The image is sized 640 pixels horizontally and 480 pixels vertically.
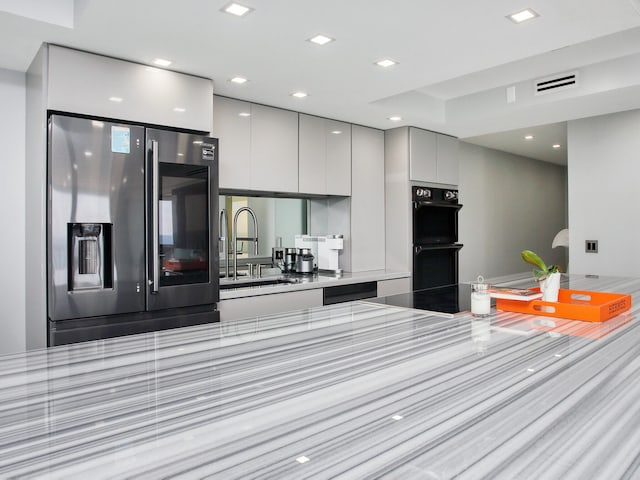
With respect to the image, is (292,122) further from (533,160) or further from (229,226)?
(533,160)

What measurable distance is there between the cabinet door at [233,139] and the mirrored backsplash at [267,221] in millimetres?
410

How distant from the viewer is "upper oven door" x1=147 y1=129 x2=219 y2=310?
257 cm

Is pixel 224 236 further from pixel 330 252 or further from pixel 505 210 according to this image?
pixel 505 210

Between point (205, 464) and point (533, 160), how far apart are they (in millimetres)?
7958

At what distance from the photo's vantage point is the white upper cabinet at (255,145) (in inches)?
126

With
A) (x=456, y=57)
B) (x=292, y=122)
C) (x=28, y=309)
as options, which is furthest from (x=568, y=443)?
(x=292, y=122)

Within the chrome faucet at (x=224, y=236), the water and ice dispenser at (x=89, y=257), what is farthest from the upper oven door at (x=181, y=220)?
the chrome faucet at (x=224, y=236)

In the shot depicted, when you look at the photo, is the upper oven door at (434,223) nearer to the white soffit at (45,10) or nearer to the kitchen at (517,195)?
the kitchen at (517,195)

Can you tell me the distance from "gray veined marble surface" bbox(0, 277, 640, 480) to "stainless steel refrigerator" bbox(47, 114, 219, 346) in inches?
45.6

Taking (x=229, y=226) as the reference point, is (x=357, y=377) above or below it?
below

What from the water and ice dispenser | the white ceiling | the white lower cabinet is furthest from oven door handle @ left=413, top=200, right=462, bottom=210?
the water and ice dispenser

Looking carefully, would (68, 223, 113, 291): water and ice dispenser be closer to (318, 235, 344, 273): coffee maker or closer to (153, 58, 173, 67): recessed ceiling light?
(153, 58, 173, 67): recessed ceiling light

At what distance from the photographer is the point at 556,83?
349 cm

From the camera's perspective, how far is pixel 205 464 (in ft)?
2.19
